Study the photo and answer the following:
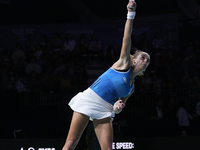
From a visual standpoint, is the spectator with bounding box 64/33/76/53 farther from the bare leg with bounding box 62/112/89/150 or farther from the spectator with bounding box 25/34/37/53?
the bare leg with bounding box 62/112/89/150

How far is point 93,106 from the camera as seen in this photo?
4230 millimetres

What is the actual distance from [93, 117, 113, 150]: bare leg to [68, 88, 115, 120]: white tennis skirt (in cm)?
9

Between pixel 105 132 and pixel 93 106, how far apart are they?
0.35 m

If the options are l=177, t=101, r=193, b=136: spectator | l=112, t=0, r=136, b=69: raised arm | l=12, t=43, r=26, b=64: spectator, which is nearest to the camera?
l=112, t=0, r=136, b=69: raised arm

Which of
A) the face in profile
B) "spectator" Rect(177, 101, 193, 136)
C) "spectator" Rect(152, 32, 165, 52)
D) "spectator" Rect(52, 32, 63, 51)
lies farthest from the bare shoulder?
"spectator" Rect(52, 32, 63, 51)

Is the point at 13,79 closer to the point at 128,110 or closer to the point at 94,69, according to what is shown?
the point at 94,69

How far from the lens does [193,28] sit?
12844 millimetres

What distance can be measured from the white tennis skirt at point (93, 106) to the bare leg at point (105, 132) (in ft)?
0.29

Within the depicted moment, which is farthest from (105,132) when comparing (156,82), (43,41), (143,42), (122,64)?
(43,41)

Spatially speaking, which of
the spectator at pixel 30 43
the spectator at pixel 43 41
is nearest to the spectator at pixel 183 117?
the spectator at pixel 43 41

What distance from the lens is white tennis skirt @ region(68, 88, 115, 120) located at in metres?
4.21

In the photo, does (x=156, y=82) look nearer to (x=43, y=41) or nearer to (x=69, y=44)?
(x=69, y=44)

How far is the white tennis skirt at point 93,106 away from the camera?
4.21m


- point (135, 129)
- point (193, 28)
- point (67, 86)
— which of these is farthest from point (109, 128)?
point (193, 28)
